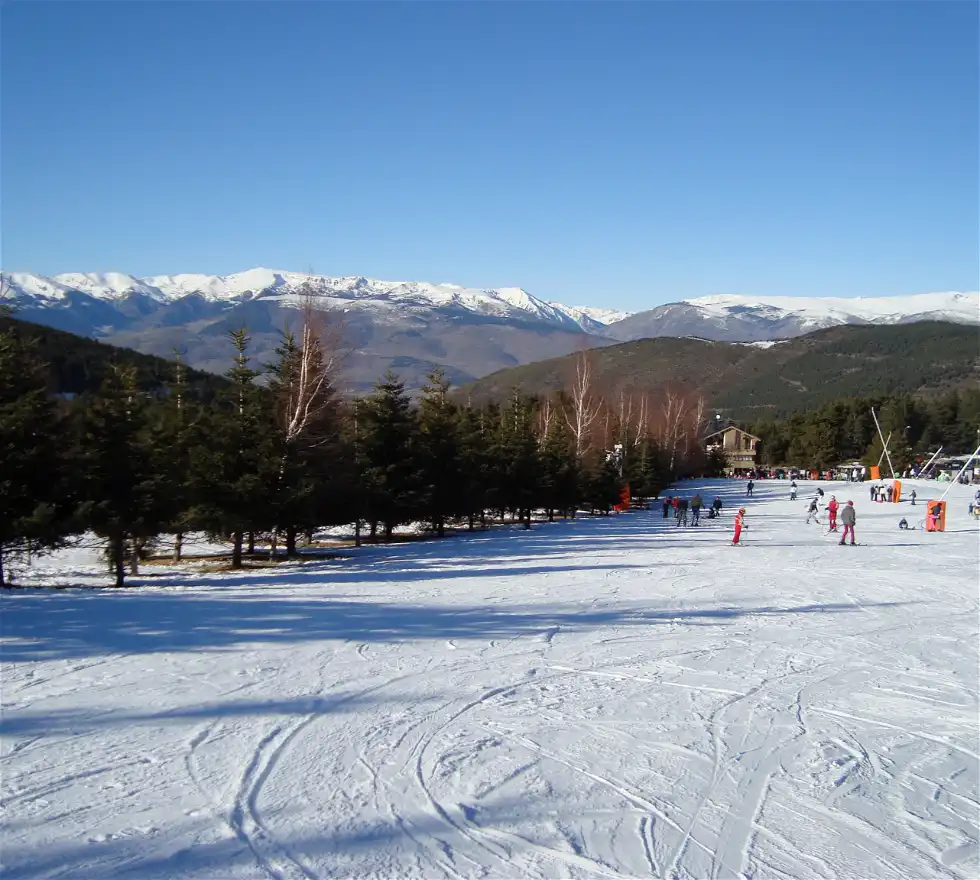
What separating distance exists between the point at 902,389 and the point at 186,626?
197m

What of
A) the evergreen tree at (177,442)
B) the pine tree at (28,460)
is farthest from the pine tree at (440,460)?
the pine tree at (28,460)

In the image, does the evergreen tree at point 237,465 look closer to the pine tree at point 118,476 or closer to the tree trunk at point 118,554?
the pine tree at point 118,476

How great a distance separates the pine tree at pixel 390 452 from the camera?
29.3m

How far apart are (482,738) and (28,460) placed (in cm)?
1462

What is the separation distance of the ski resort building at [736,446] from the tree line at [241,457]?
302ft

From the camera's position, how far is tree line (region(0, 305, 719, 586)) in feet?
58.2

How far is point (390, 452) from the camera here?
30188 millimetres

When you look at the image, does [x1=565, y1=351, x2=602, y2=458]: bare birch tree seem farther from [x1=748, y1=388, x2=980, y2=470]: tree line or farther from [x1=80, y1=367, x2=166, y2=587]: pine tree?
[x1=748, y1=388, x2=980, y2=470]: tree line

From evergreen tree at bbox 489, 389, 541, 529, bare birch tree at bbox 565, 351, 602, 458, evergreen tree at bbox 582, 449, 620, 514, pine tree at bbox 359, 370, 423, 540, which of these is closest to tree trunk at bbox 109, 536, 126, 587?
pine tree at bbox 359, 370, 423, 540

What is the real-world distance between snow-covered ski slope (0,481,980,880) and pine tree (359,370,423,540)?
1558cm

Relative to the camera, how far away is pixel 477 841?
4859 millimetres

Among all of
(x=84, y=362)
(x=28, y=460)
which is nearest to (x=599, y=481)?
(x=28, y=460)

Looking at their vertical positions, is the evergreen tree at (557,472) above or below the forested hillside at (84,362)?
below

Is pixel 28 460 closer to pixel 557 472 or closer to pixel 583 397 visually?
pixel 557 472
